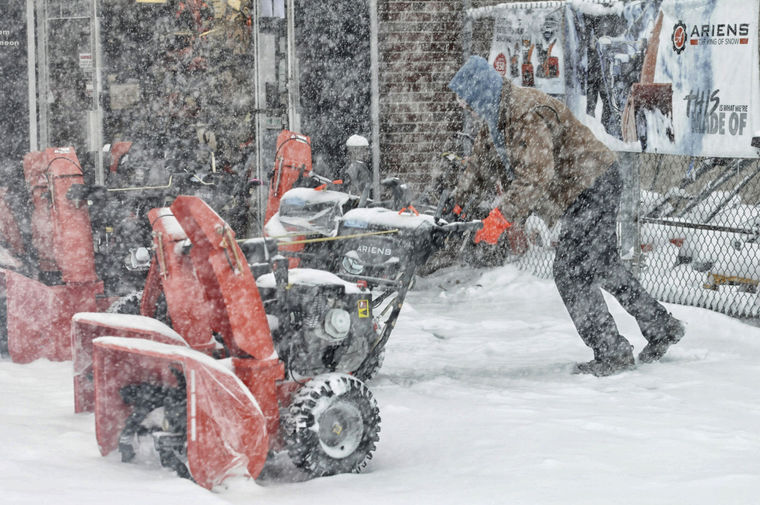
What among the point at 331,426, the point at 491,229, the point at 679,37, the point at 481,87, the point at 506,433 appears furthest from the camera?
the point at 679,37

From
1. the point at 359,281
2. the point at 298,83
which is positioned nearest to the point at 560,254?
the point at 359,281

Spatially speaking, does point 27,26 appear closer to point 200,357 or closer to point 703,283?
point 703,283

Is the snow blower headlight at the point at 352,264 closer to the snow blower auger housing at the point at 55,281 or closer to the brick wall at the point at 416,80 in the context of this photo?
the snow blower auger housing at the point at 55,281

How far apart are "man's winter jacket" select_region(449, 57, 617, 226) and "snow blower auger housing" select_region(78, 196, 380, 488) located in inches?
66.9

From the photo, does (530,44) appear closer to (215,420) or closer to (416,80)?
(416,80)

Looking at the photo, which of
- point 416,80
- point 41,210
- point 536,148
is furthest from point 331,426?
point 416,80

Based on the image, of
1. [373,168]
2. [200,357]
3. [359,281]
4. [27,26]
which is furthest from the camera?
[27,26]

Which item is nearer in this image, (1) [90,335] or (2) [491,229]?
(1) [90,335]

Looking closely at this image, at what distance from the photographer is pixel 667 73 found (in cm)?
712

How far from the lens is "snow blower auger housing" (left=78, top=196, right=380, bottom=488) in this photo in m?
3.47

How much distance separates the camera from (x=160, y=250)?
4004mm

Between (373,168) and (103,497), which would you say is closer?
(103,497)

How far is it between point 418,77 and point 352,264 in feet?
14.6

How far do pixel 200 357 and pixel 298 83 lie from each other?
657cm
